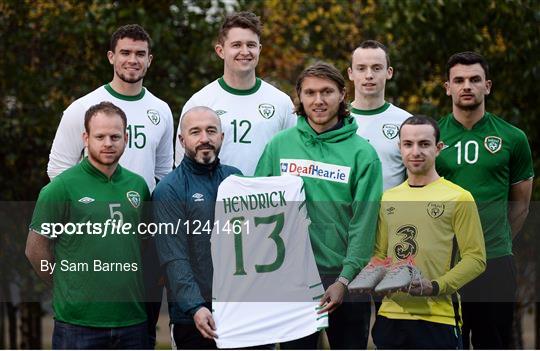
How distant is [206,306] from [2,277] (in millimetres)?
7687

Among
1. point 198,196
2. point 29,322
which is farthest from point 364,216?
point 29,322

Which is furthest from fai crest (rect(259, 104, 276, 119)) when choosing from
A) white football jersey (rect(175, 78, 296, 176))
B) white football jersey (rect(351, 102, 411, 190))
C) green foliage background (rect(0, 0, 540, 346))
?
green foliage background (rect(0, 0, 540, 346))

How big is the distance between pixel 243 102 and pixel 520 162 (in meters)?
1.94

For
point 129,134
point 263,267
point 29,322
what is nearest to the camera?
point 263,267

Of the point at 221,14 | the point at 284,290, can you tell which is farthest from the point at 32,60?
the point at 284,290

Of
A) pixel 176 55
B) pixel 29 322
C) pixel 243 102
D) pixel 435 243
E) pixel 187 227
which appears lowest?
pixel 29 322

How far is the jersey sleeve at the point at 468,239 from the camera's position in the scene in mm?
6566

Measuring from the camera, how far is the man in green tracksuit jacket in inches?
258

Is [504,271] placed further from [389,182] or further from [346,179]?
[346,179]

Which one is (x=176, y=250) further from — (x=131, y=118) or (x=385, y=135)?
(x=385, y=135)

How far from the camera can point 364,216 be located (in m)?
6.56

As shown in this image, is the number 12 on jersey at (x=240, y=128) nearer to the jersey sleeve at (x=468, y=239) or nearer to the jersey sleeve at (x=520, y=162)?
the jersey sleeve at (x=468, y=239)

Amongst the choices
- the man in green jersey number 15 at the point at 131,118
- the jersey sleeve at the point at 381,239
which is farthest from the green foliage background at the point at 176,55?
the jersey sleeve at the point at 381,239

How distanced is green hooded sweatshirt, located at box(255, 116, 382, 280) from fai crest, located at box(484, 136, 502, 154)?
43.4 inches
